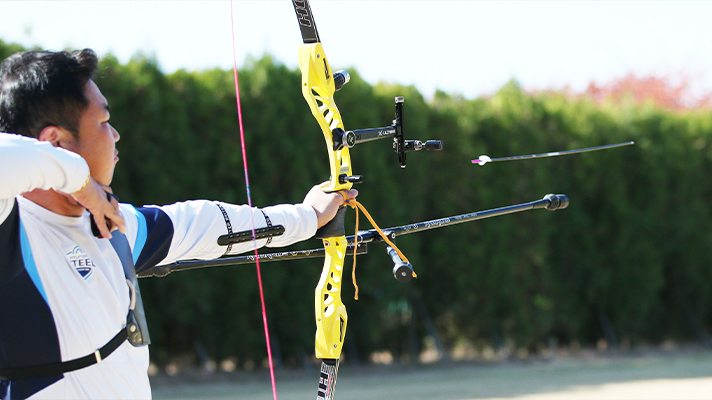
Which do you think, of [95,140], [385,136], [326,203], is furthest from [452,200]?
[95,140]

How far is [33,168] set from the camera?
3.84ft

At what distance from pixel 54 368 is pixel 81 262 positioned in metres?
0.21

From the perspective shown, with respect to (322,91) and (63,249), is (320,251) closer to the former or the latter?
(322,91)

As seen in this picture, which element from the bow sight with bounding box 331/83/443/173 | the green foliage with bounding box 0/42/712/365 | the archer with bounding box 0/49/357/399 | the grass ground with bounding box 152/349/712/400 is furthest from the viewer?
the green foliage with bounding box 0/42/712/365

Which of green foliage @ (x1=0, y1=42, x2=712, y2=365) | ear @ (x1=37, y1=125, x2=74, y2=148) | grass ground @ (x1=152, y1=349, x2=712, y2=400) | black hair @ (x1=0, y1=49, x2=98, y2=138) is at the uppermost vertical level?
black hair @ (x1=0, y1=49, x2=98, y2=138)

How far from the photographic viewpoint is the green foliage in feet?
20.5

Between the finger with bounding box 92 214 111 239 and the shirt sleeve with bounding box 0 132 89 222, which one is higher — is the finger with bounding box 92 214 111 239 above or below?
below

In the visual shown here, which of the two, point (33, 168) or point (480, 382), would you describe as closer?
point (33, 168)

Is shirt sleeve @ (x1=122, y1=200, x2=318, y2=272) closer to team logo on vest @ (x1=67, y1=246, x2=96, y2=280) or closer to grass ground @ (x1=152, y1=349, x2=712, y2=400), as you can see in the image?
team logo on vest @ (x1=67, y1=246, x2=96, y2=280)

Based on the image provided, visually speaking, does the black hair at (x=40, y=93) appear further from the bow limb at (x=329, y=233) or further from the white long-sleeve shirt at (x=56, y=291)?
the bow limb at (x=329, y=233)

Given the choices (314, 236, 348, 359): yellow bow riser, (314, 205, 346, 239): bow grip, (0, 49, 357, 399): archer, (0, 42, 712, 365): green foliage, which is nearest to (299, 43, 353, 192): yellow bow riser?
(314, 205, 346, 239): bow grip

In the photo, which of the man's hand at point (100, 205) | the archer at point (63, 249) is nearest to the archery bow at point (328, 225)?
the archer at point (63, 249)

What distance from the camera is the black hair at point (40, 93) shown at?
138 cm

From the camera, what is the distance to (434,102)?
24.7 ft
